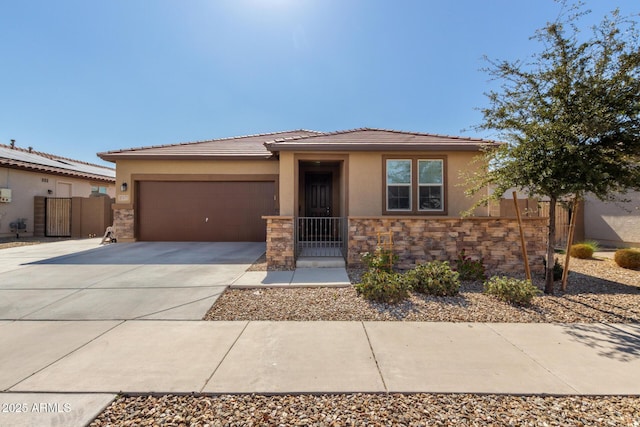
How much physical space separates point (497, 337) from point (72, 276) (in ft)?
26.7

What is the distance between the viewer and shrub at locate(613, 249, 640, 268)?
7.09 metres

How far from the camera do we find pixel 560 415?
2201mm

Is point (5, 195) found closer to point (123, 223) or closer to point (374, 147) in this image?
point (123, 223)

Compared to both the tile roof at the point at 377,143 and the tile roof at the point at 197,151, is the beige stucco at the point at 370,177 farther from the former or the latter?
the tile roof at the point at 197,151

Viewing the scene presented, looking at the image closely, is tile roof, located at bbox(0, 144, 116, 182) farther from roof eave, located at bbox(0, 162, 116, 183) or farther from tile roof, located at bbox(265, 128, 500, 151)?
tile roof, located at bbox(265, 128, 500, 151)

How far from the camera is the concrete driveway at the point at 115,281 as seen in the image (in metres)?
4.28

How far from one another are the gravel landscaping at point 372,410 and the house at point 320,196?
416 centimetres

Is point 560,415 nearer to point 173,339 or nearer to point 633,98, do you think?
point 173,339

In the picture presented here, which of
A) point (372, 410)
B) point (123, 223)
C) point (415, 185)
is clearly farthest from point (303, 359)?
point (123, 223)

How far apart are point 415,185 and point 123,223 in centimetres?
1097

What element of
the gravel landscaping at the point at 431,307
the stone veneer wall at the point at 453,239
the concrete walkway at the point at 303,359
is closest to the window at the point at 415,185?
the stone veneer wall at the point at 453,239

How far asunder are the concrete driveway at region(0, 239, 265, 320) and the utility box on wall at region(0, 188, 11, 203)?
4956mm

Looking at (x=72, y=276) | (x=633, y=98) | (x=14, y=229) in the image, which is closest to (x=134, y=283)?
(x=72, y=276)

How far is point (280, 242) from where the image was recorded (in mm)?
6707
